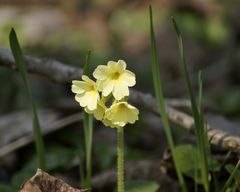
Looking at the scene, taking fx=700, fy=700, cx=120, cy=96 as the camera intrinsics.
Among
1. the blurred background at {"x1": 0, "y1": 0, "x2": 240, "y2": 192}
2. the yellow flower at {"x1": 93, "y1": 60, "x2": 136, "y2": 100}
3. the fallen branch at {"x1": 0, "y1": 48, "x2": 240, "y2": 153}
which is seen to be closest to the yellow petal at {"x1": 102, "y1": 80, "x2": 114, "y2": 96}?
the yellow flower at {"x1": 93, "y1": 60, "x2": 136, "y2": 100}

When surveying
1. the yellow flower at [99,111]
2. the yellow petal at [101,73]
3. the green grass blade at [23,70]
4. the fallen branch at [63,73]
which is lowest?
the yellow flower at [99,111]

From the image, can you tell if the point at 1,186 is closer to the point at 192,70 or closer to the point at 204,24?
the point at 192,70

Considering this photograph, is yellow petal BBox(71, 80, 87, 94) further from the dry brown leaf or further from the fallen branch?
the fallen branch

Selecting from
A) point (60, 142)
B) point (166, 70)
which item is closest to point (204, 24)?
point (166, 70)

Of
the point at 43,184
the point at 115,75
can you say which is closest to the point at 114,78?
Answer: the point at 115,75

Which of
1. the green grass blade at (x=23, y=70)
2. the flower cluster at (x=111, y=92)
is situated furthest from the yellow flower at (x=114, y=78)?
the green grass blade at (x=23, y=70)

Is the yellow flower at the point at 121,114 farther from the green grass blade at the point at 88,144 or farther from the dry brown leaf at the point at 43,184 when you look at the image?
the green grass blade at the point at 88,144

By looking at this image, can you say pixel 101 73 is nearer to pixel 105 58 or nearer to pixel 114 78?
pixel 114 78
